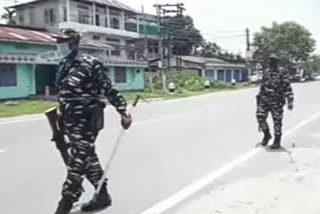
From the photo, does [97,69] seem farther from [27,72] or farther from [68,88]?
[27,72]

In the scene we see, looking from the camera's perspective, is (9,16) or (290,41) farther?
(290,41)

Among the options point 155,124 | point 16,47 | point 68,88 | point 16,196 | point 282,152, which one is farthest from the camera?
point 16,47

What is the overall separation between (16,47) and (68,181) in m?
30.7

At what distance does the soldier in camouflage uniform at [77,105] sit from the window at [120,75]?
40837 mm

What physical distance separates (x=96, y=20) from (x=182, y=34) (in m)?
26.0

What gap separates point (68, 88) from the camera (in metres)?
5.87

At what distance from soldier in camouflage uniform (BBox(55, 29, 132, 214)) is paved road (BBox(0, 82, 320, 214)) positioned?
0.56 metres

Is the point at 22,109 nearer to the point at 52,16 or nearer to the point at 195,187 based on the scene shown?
the point at 195,187

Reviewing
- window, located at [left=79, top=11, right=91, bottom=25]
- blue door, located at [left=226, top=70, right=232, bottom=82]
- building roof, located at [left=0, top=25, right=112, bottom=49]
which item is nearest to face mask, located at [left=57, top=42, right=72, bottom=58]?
building roof, located at [left=0, top=25, right=112, bottom=49]

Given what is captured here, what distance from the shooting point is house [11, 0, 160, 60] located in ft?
171

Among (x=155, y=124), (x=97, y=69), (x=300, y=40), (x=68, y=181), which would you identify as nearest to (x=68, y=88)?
(x=97, y=69)

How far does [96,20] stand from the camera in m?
56.2

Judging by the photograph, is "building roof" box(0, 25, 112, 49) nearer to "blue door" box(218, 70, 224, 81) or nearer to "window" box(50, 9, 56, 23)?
"window" box(50, 9, 56, 23)

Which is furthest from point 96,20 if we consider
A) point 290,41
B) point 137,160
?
point 137,160
